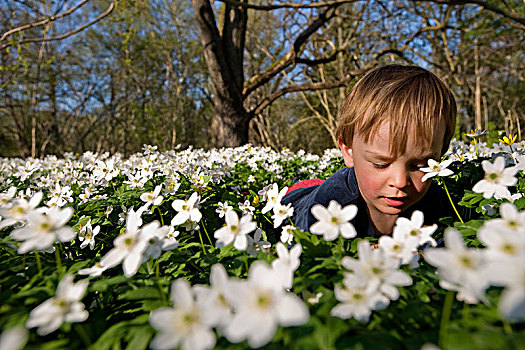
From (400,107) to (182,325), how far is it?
5.62 feet

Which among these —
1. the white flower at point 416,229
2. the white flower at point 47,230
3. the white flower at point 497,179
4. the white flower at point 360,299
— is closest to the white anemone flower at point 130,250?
the white flower at point 47,230

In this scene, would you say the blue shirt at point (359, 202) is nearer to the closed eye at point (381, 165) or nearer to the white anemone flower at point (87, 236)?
the closed eye at point (381, 165)

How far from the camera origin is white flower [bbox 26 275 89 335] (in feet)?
2.43

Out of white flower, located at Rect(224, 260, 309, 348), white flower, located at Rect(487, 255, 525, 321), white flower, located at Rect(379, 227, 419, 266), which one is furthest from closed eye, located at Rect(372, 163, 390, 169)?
white flower, located at Rect(224, 260, 309, 348)

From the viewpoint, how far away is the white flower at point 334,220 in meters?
1.01

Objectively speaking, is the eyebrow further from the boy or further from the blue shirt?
the blue shirt

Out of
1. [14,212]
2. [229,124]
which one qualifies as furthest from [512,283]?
[229,124]

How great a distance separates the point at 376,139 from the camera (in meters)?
1.84

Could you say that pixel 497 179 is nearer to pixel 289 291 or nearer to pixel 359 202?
→ pixel 289 291

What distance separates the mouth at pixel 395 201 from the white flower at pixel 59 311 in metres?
1.63

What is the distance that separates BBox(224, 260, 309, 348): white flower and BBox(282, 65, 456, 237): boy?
1325 mm

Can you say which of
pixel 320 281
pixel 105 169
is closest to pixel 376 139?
pixel 320 281

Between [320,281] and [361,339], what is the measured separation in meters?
0.24

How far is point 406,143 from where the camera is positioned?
68.9 inches
